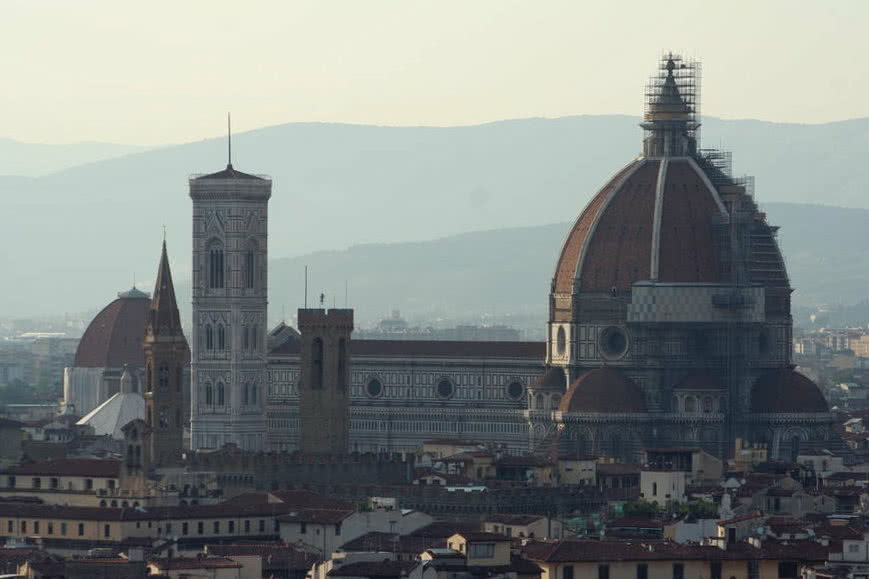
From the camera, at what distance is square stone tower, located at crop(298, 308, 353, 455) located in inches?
6432

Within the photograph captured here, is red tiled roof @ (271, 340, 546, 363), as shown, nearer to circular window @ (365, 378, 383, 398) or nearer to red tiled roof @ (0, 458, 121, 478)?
circular window @ (365, 378, 383, 398)

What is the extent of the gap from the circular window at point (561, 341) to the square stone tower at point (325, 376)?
1445cm

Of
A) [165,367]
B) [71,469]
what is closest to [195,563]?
[71,469]

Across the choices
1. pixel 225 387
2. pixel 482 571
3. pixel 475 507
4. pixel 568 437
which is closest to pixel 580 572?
pixel 482 571

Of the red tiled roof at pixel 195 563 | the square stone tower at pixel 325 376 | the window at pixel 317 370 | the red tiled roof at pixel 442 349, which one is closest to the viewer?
the red tiled roof at pixel 195 563

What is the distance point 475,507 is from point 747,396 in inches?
1764

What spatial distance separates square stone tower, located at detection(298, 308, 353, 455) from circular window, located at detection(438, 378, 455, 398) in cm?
1540

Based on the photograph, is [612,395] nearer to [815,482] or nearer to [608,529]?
[815,482]

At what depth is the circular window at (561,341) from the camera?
575 ft

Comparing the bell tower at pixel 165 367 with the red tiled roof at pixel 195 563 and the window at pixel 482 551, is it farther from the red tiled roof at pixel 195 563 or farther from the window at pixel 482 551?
the window at pixel 482 551

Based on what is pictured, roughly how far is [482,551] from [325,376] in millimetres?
73598

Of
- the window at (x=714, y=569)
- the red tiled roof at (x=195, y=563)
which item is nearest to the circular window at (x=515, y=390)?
the red tiled roof at (x=195, y=563)

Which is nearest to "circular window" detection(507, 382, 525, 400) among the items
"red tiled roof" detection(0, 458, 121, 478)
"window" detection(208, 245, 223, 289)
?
"window" detection(208, 245, 223, 289)

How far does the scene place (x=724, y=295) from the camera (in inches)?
6708
